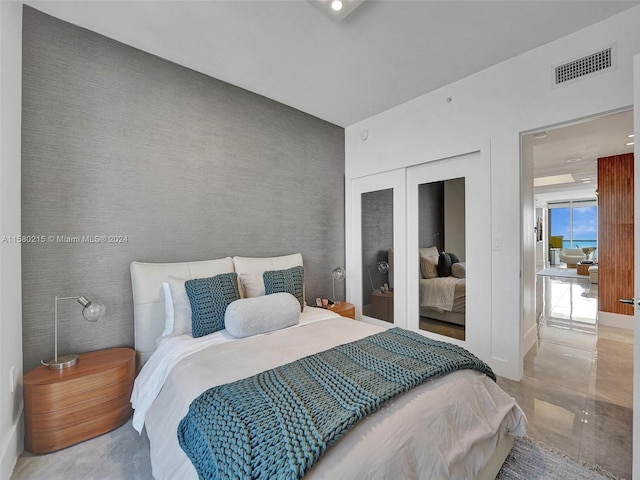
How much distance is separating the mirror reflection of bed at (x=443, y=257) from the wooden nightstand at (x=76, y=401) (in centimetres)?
285

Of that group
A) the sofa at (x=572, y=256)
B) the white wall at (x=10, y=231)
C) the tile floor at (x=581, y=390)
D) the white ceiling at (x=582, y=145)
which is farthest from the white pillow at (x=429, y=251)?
the sofa at (x=572, y=256)

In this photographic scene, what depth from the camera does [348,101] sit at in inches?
130

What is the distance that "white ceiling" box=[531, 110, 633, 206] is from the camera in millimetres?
3105

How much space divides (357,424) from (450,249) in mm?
2380

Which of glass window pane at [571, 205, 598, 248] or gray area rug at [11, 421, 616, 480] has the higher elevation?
glass window pane at [571, 205, 598, 248]

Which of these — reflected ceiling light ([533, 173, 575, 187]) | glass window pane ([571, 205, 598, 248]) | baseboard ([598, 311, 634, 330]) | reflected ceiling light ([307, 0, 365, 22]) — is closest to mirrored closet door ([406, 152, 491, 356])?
reflected ceiling light ([307, 0, 365, 22])

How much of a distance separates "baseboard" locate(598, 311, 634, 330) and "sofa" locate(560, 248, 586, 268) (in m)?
7.17

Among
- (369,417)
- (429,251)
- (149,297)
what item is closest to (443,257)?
(429,251)

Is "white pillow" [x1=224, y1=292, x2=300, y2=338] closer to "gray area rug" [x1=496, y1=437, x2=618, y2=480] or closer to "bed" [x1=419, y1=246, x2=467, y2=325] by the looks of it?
"gray area rug" [x1=496, y1=437, x2=618, y2=480]

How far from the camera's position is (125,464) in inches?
65.8

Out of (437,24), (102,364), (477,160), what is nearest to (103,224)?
(102,364)

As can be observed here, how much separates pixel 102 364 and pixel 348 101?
3321 mm

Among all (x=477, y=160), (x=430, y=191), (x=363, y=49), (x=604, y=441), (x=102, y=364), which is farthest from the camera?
(x=430, y=191)

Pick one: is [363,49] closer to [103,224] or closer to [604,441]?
[103,224]
